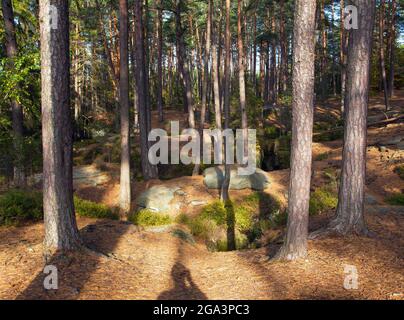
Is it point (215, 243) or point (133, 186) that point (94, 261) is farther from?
point (133, 186)

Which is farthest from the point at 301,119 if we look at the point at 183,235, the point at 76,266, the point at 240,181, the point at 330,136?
the point at 330,136

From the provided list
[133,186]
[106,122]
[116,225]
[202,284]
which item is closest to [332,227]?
[202,284]

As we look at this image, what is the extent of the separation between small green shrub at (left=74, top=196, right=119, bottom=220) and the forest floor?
63 cm

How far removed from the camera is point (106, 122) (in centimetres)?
2966

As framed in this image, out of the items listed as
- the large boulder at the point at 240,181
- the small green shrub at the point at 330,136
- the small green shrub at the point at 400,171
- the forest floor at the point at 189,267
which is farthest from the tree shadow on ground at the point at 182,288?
the small green shrub at the point at 330,136

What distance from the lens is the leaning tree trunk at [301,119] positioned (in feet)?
23.1

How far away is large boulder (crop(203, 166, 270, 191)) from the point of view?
50.2ft

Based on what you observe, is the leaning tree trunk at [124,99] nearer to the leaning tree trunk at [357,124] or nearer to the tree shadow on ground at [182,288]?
the tree shadow on ground at [182,288]

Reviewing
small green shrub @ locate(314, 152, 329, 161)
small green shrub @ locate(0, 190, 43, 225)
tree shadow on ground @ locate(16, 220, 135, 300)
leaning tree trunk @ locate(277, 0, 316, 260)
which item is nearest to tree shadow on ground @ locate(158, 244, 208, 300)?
tree shadow on ground @ locate(16, 220, 135, 300)

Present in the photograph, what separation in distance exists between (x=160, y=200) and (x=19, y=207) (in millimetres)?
5289

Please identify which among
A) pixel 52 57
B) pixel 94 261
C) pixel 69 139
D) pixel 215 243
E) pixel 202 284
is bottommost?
pixel 215 243

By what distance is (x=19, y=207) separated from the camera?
1019 cm

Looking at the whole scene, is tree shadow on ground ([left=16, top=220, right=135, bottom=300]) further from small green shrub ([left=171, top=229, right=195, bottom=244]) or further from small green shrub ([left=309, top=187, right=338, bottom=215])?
small green shrub ([left=309, top=187, right=338, bottom=215])
